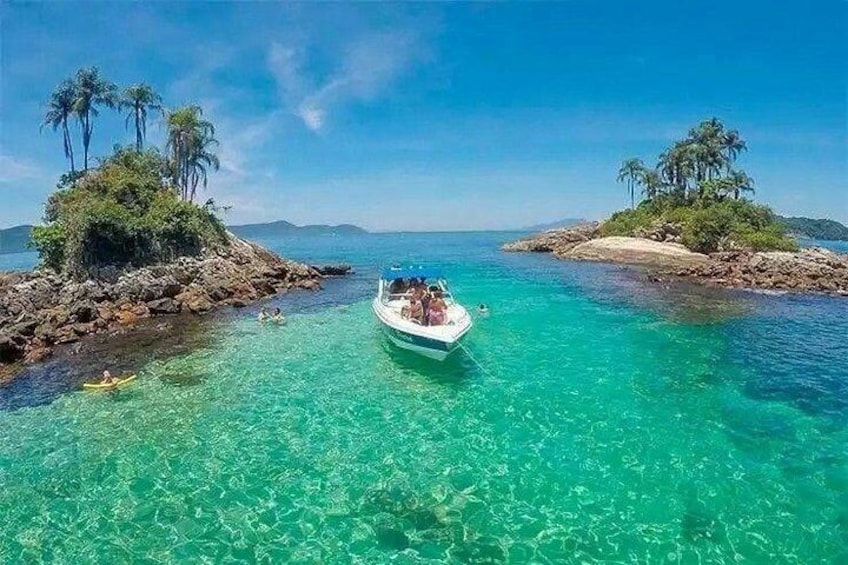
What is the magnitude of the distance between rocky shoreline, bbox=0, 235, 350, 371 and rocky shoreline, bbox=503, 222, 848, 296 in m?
39.0

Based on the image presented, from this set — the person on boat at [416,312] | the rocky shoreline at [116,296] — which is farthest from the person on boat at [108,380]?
the person on boat at [416,312]

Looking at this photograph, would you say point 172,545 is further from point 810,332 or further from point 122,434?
point 810,332

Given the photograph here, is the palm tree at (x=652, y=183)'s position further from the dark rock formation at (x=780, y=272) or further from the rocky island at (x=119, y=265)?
the rocky island at (x=119, y=265)

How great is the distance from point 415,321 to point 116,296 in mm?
25553

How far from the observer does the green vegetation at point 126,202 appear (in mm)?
40000

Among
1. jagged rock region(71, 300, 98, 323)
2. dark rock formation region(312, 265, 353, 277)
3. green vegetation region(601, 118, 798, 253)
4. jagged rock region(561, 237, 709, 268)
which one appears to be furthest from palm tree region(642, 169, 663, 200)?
jagged rock region(71, 300, 98, 323)

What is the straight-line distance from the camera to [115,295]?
38.1 meters

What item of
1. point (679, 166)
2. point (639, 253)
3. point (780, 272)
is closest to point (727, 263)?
point (780, 272)

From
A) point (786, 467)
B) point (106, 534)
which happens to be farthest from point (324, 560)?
point (786, 467)

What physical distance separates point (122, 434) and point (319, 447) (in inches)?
275

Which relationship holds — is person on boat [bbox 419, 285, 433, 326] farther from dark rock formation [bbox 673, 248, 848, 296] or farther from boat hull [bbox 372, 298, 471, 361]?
dark rock formation [bbox 673, 248, 848, 296]

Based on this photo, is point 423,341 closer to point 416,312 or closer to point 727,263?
point 416,312

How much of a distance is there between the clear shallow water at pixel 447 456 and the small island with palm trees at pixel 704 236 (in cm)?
2433

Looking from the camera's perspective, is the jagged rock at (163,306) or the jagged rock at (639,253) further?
the jagged rock at (639,253)
